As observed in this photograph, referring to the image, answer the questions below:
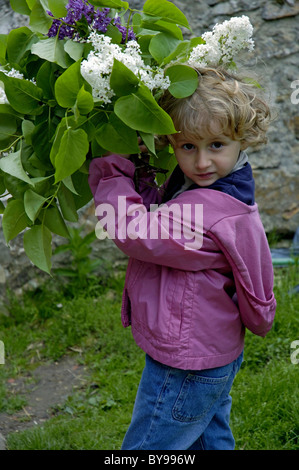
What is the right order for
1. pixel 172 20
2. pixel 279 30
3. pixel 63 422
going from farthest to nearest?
pixel 279 30
pixel 63 422
pixel 172 20

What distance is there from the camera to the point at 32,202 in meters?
1.82

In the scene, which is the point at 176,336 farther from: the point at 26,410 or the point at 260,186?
the point at 260,186

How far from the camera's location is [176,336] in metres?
1.89

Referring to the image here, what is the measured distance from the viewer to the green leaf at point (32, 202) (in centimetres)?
180

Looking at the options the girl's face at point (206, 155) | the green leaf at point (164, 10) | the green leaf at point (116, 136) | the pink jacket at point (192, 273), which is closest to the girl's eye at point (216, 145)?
the girl's face at point (206, 155)

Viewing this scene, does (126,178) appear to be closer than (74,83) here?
No

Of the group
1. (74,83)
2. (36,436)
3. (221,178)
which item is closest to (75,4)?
(74,83)

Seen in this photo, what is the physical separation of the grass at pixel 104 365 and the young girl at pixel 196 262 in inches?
32.3

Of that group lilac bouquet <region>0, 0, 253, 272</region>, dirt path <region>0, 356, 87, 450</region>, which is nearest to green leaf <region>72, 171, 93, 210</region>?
lilac bouquet <region>0, 0, 253, 272</region>

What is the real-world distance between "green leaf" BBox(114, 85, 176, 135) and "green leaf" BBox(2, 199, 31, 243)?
437 millimetres

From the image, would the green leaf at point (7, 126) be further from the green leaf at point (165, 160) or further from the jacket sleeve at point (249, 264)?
the jacket sleeve at point (249, 264)

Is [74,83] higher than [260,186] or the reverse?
higher

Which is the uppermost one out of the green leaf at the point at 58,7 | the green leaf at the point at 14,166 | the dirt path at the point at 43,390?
the green leaf at the point at 58,7
